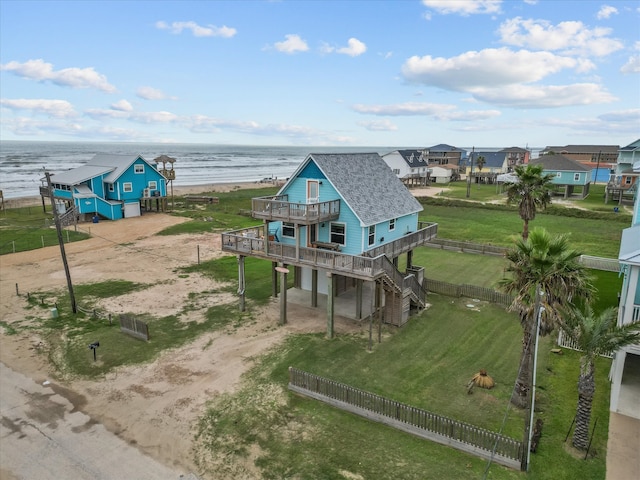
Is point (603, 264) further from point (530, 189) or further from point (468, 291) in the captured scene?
point (468, 291)

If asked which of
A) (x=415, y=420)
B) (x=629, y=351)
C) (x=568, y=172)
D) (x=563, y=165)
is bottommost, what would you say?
(x=415, y=420)

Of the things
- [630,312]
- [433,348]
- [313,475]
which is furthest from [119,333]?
[630,312]

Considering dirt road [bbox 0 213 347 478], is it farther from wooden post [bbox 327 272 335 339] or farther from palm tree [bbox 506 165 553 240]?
palm tree [bbox 506 165 553 240]

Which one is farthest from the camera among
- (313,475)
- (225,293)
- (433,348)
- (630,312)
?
(225,293)

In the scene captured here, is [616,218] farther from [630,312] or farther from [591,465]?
[591,465]

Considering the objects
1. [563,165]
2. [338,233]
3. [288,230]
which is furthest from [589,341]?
[563,165]

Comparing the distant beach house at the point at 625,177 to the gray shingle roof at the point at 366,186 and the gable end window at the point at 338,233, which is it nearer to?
the gray shingle roof at the point at 366,186
